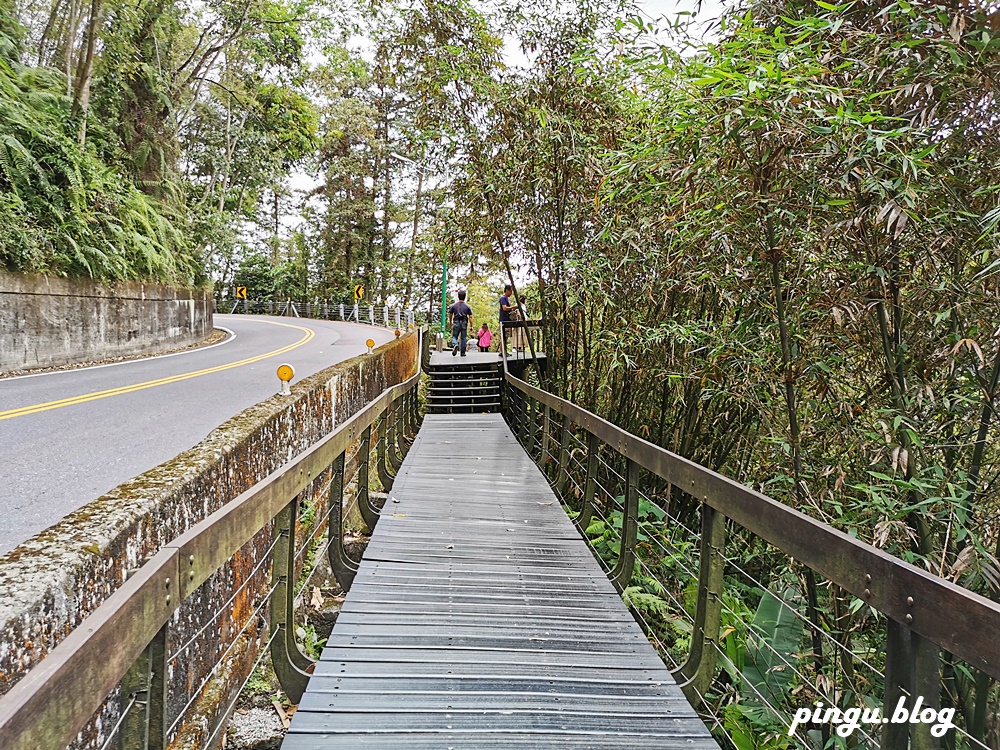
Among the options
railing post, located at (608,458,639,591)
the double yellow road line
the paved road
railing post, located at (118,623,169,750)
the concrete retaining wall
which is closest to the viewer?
railing post, located at (118,623,169,750)

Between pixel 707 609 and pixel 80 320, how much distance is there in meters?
12.6

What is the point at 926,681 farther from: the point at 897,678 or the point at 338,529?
the point at 338,529

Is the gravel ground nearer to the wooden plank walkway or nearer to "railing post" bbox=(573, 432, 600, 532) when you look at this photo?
the wooden plank walkway

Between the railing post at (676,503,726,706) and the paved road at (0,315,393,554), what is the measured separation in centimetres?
326

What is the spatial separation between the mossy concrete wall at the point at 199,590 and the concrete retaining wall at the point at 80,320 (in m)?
8.15

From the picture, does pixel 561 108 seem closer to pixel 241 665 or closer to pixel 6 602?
pixel 241 665

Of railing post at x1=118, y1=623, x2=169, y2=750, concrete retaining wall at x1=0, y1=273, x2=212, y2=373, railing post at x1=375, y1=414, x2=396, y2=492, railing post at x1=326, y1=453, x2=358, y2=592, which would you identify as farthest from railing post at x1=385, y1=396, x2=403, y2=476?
concrete retaining wall at x1=0, y1=273, x2=212, y2=373

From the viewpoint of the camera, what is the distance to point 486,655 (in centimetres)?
292

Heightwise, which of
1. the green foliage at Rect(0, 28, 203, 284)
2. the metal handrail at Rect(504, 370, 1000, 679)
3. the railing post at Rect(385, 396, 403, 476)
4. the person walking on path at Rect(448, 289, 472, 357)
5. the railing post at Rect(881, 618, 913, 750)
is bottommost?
the railing post at Rect(385, 396, 403, 476)

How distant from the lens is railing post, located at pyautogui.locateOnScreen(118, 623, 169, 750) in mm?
1390

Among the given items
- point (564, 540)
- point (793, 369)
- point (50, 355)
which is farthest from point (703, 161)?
point (50, 355)

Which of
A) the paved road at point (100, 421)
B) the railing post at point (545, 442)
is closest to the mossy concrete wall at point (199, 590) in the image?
the paved road at point (100, 421)

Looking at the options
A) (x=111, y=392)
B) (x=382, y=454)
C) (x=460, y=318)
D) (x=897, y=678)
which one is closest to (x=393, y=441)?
(x=382, y=454)

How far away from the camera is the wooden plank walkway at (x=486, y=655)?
236 cm
